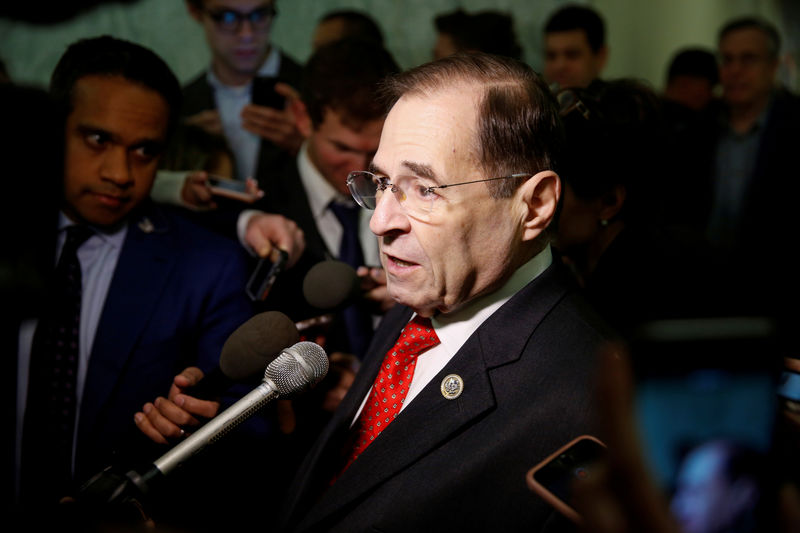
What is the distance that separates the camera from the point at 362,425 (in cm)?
158

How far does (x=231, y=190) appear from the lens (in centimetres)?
216

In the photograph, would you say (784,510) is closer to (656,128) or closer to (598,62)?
(656,128)

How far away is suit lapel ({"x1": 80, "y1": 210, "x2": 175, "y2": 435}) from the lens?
1588 mm

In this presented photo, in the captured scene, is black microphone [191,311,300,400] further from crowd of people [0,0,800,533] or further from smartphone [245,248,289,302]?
smartphone [245,248,289,302]

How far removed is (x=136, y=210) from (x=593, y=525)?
1479 mm

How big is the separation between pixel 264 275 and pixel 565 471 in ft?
3.54

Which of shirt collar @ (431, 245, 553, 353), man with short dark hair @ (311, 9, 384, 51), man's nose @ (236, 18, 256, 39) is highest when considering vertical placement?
man's nose @ (236, 18, 256, 39)

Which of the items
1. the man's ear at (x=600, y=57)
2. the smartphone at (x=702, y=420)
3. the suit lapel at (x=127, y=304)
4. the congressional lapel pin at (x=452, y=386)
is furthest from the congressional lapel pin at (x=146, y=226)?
the man's ear at (x=600, y=57)

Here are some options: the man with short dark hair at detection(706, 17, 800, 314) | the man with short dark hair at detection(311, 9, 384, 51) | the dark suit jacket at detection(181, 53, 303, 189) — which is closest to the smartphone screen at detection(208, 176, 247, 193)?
the dark suit jacket at detection(181, 53, 303, 189)

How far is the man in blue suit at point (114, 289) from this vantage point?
1545 millimetres

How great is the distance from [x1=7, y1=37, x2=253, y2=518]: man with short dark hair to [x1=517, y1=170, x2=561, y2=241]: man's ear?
30.8 inches

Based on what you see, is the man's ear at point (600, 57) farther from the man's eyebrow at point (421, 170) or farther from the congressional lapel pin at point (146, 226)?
the congressional lapel pin at point (146, 226)

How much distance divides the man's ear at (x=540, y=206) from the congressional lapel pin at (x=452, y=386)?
1.17 feet

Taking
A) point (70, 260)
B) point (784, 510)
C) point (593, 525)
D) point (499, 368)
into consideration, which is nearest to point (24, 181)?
point (70, 260)
